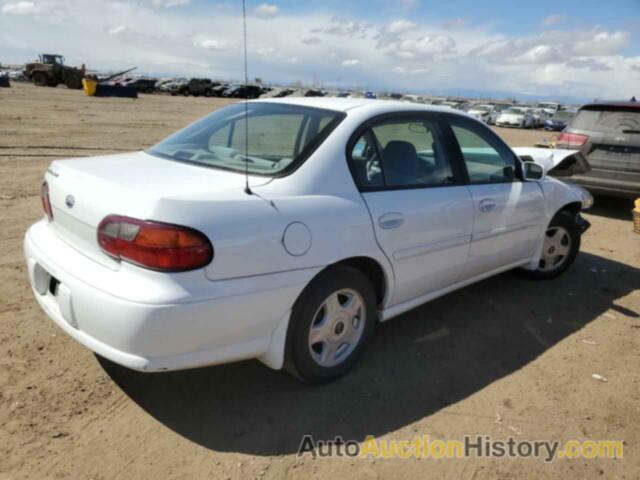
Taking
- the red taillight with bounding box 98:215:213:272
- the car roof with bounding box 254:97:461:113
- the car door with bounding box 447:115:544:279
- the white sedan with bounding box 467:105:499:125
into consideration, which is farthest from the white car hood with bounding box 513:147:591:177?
the white sedan with bounding box 467:105:499:125

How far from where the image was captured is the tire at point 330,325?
269cm

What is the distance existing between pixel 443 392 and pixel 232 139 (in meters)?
2.07

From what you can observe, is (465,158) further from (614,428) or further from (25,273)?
(25,273)

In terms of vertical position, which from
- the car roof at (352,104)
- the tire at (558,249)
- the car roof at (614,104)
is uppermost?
the car roof at (614,104)

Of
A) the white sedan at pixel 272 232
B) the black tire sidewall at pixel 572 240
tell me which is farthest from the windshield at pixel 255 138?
the black tire sidewall at pixel 572 240

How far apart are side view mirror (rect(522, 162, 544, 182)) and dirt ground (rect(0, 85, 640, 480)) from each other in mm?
1109

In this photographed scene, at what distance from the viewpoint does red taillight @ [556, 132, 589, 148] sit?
25.4 ft

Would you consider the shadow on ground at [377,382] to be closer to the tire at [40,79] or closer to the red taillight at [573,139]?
the red taillight at [573,139]

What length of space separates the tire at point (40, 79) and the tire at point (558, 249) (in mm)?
47683

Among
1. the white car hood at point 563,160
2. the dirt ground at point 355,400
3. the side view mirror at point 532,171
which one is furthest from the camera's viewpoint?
the white car hood at point 563,160

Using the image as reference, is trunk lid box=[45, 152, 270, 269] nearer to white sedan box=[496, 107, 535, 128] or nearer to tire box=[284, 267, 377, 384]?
tire box=[284, 267, 377, 384]

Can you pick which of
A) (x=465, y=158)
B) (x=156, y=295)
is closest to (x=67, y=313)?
(x=156, y=295)

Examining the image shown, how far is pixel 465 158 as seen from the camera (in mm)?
3713

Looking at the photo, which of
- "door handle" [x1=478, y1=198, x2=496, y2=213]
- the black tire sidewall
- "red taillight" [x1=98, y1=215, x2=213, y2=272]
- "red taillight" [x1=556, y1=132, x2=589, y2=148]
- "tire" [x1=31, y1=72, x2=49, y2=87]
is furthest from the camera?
"tire" [x1=31, y1=72, x2=49, y2=87]
